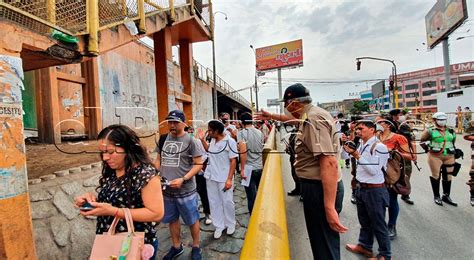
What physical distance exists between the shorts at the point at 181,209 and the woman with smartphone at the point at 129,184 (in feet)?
3.93

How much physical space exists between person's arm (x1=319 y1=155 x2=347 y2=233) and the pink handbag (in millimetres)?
1527

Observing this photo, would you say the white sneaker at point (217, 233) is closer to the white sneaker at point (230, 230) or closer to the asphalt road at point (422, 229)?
the white sneaker at point (230, 230)

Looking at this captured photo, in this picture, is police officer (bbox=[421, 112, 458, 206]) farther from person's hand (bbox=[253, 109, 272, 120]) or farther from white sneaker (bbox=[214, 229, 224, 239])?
white sneaker (bbox=[214, 229, 224, 239])

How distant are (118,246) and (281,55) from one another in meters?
52.9

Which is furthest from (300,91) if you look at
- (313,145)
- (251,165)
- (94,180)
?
(94,180)

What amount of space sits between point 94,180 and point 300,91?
3.68 metres

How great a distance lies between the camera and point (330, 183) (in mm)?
2059

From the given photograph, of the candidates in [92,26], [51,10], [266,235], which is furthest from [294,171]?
[51,10]

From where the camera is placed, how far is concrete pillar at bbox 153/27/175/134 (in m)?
5.74

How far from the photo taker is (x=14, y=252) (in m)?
2.06

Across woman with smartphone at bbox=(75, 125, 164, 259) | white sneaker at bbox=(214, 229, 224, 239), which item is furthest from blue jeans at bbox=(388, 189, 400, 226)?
woman with smartphone at bbox=(75, 125, 164, 259)

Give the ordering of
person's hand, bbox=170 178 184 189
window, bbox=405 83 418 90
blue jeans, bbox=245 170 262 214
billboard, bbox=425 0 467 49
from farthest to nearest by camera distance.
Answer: window, bbox=405 83 418 90, billboard, bbox=425 0 467 49, blue jeans, bbox=245 170 262 214, person's hand, bbox=170 178 184 189

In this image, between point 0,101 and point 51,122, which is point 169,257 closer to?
point 0,101

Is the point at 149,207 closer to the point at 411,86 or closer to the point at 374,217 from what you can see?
the point at 374,217
